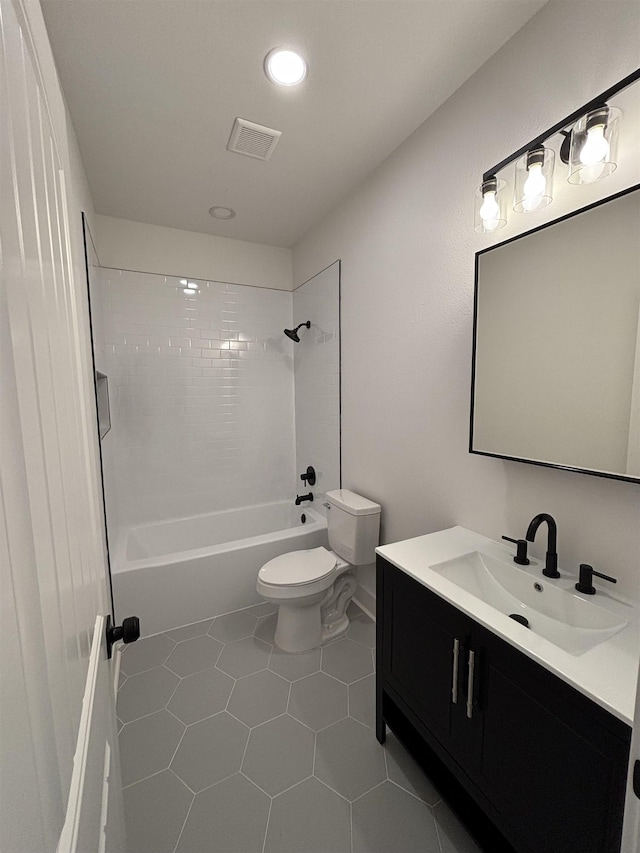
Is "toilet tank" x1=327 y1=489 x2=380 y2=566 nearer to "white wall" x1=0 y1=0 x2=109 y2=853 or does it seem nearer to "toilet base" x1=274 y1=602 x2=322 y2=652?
"toilet base" x1=274 y1=602 x2=322 y2=652

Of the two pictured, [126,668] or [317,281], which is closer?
[126,668]

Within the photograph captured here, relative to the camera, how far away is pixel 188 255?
2.85m

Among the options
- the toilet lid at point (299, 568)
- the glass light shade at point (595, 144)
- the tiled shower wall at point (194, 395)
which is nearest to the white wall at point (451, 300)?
the glass light shade at point (595, 144)

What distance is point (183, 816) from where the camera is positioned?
1254 millimetres

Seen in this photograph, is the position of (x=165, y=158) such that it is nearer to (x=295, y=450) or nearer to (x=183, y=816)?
(x=295, y=450)

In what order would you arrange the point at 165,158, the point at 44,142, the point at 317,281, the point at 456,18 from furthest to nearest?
1. the point at 317,281
2. the point at 165,158
3. the point at 456,18
4. the point at 44,142

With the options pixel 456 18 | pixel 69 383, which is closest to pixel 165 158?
pixel 456 18

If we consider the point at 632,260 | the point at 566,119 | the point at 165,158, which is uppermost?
the point at 165,158

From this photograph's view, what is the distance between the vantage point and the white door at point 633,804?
0.45 metres

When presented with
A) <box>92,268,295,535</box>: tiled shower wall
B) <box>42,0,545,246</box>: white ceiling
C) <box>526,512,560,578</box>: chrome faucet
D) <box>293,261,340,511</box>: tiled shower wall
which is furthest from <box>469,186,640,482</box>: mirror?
<box>92,268,295,535</box>: tiled shower wall

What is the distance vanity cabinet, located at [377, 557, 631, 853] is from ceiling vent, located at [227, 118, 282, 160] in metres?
2.07

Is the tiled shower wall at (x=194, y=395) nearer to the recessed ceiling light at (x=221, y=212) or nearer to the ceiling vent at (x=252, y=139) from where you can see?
the recessed ceiling light at (x=221, y=212)

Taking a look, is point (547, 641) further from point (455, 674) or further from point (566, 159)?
point (566, 159)

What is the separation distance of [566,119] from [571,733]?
1657 mm
